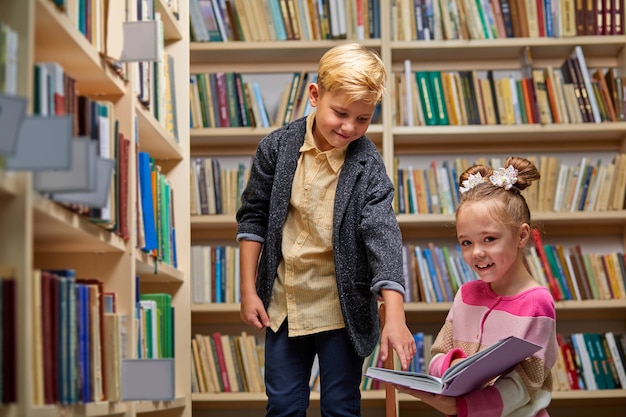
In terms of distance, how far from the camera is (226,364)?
3.70 meters

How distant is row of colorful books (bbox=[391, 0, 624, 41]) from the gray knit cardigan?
1733 mm

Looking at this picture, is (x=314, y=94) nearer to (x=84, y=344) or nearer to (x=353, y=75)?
(x=353, y=75)

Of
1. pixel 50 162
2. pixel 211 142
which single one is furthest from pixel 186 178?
pixel 50 162

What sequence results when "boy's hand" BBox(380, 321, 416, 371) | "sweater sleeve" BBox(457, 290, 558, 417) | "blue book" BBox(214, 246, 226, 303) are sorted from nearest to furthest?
1. "sweater sleeve" BBox(457, 290, 558, 417)
2. "boy's hand" BBox(380, 321, 416, 371)
3. "blue book" BBox(214, 246, 226, 303)

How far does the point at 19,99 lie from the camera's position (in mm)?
1153

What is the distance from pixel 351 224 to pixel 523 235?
0.40m

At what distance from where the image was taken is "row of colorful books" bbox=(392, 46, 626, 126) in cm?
375

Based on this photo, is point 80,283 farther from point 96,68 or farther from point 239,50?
point 239,50

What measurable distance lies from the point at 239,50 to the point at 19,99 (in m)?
2.75

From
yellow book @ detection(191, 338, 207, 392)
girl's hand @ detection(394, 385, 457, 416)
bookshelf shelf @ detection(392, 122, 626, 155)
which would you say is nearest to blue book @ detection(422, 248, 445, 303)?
bookshelf shelf @ detection(392, 122, 626, 155)

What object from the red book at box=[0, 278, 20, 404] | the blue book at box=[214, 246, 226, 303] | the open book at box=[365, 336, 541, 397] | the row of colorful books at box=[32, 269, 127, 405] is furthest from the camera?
the blue book at box=[214, 246, 226, 303]

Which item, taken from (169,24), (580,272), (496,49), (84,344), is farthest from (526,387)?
Answer: (496,49)

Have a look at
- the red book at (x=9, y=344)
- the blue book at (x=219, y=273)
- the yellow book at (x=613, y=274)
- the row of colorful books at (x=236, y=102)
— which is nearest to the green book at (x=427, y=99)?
the row of colorful books at (x=236, y=102)

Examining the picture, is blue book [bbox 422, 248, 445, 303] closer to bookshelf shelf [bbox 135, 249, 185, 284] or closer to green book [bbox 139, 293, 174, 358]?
bookshelf shelf [bbox 135, 249, 185, 284]
